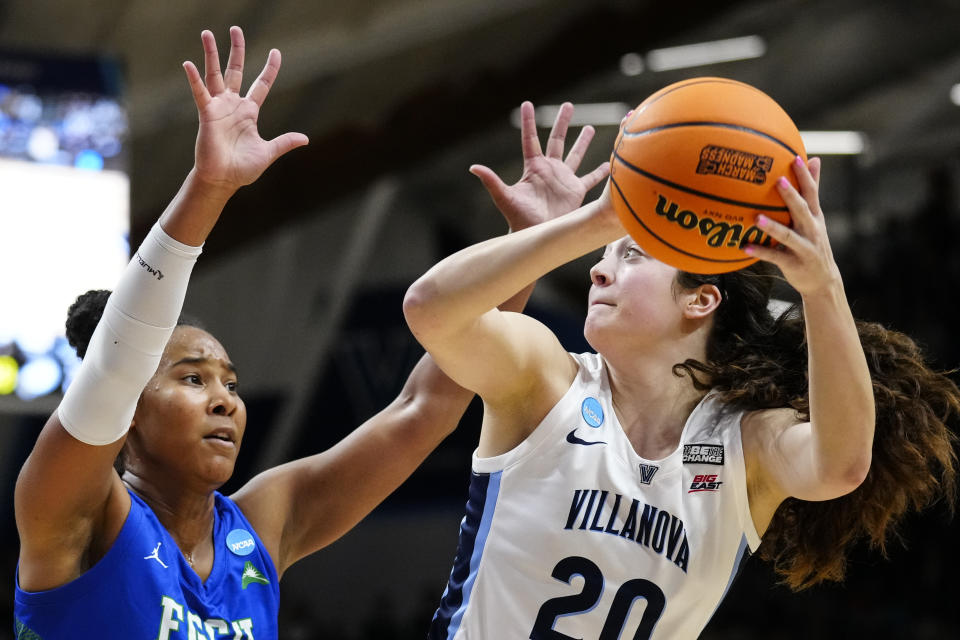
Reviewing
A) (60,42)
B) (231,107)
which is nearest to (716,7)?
(60,42)

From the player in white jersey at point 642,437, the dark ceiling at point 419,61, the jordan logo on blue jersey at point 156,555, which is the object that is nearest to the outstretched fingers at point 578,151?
the player in white jersey at point 642,437

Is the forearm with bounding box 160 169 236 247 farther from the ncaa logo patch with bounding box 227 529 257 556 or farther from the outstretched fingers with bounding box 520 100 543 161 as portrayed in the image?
the outstretched fingers with bounding box 520 100 543 161

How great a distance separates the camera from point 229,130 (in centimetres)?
242

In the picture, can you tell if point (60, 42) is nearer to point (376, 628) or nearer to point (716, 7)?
point (716, 7)

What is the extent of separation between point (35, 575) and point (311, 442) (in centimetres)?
989

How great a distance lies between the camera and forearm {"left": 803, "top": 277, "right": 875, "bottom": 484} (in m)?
2.21

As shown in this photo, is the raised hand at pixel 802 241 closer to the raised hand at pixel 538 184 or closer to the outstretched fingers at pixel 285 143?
the raised hand at pixel 538 184

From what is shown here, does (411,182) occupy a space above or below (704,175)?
above

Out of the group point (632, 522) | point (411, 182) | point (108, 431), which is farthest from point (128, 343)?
point (411, 182)

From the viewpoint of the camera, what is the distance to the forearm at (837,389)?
7.23 feet

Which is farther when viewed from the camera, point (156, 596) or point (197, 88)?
point (156, 596)

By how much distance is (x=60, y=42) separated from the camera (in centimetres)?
937

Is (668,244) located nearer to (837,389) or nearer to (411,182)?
(837,389)

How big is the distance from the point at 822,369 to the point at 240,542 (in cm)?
153
